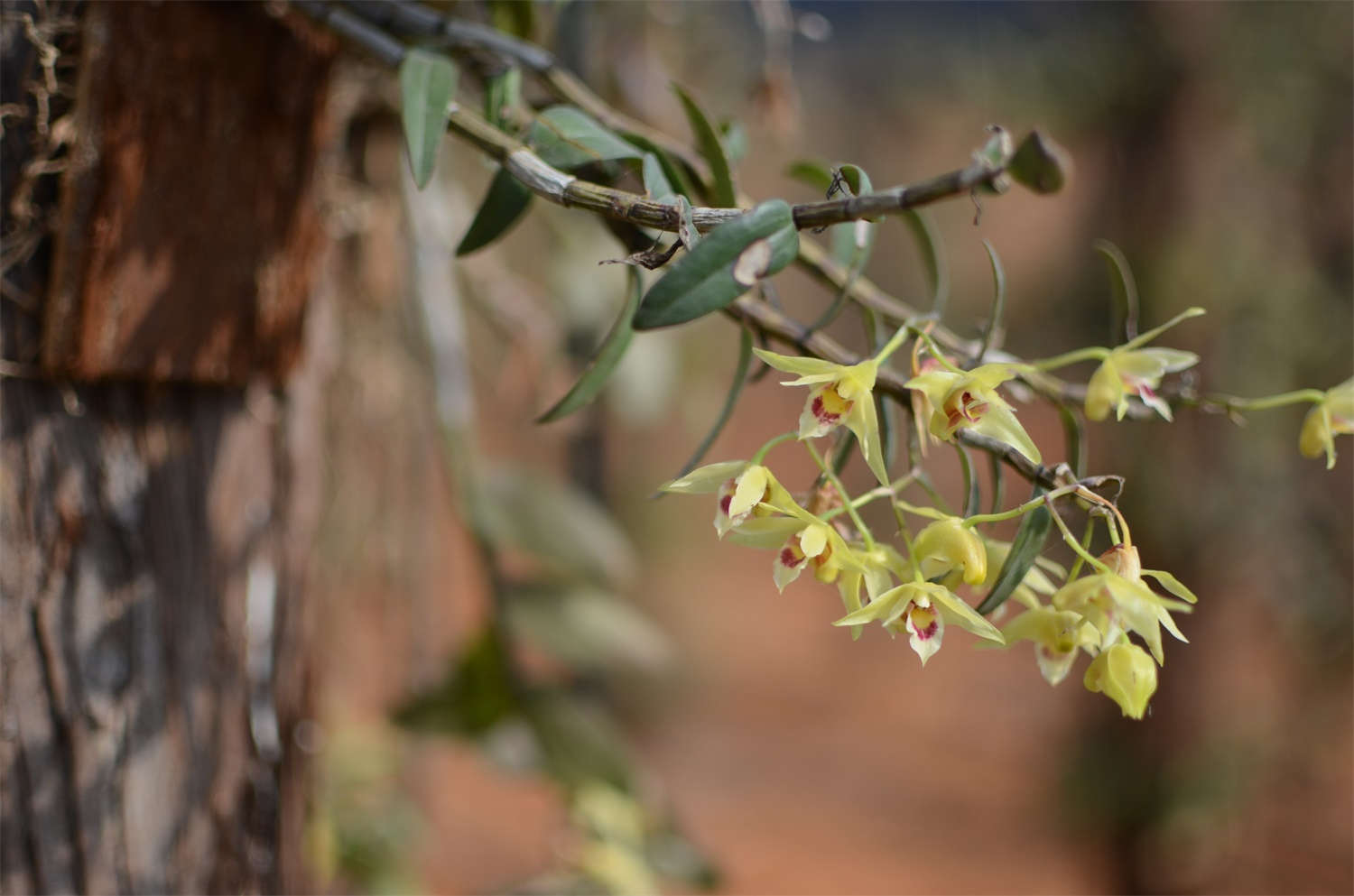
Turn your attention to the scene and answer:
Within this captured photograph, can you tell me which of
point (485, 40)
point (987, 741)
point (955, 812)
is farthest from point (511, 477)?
point (987, 741)

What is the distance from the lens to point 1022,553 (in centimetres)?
34

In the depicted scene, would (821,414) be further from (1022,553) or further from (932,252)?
(932,252)

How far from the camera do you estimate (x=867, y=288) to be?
1.50 ft

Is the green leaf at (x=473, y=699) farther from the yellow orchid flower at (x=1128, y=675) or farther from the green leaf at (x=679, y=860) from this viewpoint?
the yellow orchid flower at (x=1128, y=675)

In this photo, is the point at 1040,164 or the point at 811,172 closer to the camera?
the point at 1040,164

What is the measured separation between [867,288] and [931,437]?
0.42ft

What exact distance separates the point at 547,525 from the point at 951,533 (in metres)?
0.67

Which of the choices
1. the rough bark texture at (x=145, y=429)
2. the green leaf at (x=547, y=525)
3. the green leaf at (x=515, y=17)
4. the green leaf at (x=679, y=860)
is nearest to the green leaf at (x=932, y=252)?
the green leaf at (x=515, y=17)

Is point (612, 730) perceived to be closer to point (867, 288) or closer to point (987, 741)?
point (867, 288)

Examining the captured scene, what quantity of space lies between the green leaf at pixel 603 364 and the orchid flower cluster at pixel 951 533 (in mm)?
72

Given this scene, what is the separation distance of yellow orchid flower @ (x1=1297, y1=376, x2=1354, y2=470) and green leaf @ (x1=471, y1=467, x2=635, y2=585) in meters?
0.69

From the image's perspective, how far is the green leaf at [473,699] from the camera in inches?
37.9

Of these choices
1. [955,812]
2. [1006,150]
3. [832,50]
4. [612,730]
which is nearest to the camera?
[1006,150]

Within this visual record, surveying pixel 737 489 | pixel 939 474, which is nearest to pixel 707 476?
pixel 737 489
